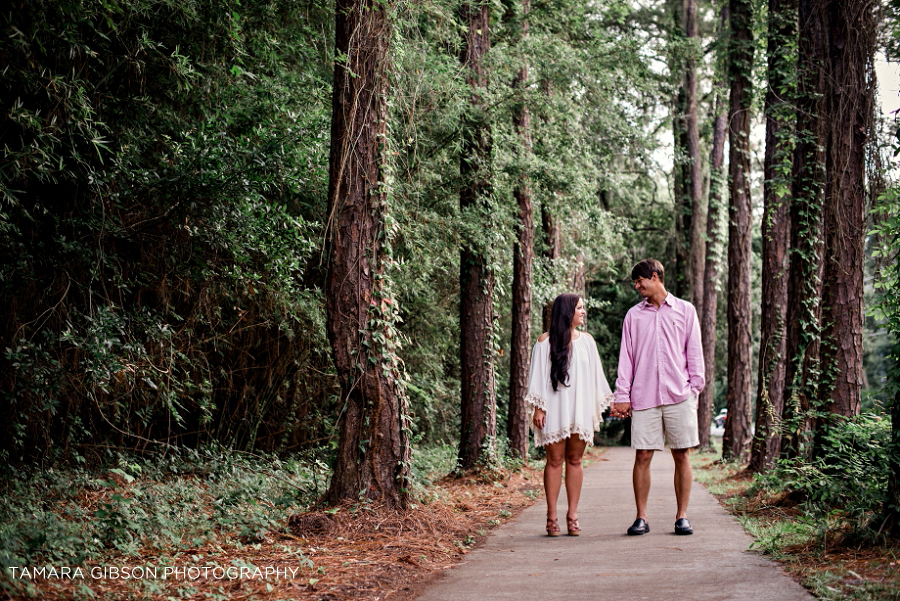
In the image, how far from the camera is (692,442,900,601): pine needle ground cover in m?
5.14

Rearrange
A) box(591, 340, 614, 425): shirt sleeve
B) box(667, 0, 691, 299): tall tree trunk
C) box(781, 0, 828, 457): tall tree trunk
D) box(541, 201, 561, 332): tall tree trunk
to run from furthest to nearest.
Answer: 1. box(667, 0, 691, 299): tall tree trunk
2. box(541, 201, 561, 332): tall tree trunk
3. box(781, 0, 828, 457): tall tree trunk
4. box(591, 340, 614, 425): shirt sleeve

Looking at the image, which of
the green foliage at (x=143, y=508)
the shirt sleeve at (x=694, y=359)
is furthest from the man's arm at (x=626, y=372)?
the green foliage at (x=143, y=508)

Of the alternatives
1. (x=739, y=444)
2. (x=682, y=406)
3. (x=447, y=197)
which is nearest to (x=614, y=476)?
(x=739, y=444)

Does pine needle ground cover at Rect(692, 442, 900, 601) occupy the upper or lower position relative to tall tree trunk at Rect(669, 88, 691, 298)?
lower

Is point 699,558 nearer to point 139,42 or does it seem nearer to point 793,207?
point 793,207

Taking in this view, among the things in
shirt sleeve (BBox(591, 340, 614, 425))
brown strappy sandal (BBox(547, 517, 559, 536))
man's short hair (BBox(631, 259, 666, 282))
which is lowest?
brown strappy sandal (BBox(547, 517, 559, 536))

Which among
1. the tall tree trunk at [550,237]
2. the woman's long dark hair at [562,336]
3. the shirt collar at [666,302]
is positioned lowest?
the woman's long dark hair at [562,336]

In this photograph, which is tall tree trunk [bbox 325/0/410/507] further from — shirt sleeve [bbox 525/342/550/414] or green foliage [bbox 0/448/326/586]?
shirt sleeve [bbox 525/342/550/414]

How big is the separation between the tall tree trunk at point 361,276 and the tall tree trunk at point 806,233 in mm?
5086

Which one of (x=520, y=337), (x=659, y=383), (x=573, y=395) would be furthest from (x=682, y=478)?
(x=520, y=337)

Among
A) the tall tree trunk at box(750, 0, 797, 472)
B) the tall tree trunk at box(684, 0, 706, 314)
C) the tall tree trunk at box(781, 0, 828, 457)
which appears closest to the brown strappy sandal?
the tall tree trunk at box(781, 0, 828, 457)

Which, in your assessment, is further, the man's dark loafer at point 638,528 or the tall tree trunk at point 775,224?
the tall tree trunk at point 775,224

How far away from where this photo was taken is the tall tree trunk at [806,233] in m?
9.80

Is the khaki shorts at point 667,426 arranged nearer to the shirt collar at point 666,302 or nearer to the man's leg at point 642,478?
the man's leg at point 642,478
